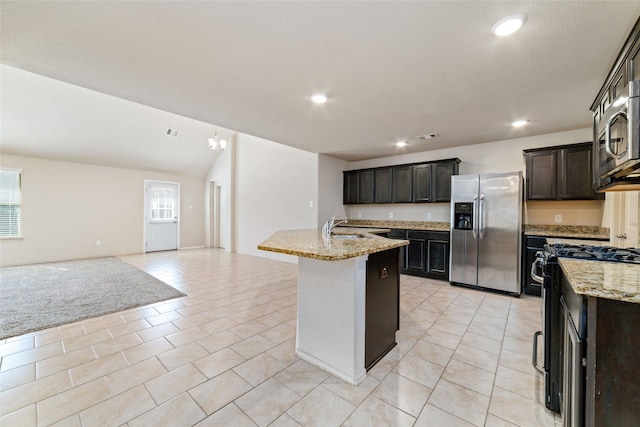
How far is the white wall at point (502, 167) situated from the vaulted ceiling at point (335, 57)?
46 centimetres

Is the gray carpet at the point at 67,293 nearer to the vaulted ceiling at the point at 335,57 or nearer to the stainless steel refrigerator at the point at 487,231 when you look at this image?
the vaulted ceiling at the point at 335,57

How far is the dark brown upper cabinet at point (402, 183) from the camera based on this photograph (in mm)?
4535

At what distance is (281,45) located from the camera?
1.82m

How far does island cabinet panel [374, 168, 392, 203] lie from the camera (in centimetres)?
520

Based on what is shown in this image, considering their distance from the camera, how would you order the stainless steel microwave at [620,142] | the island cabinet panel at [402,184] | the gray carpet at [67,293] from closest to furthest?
the stainless steel microwave at [620,142], the gray carpet at [67,293], the island cabinet panel at [402,184]

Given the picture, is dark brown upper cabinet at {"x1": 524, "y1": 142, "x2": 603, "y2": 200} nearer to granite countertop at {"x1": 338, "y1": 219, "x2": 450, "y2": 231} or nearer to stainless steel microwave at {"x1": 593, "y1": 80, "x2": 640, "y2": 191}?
granite countertop at {"x1": 338, "y1": 219, "x2": 450, "y2": 231}

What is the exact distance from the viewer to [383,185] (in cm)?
529

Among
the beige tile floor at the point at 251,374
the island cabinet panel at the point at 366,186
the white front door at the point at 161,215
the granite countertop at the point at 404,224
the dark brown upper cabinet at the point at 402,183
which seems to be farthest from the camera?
the white front door at the point at 161,215

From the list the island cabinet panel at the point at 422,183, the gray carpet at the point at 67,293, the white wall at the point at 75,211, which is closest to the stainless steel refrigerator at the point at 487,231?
the island cabinet panel at the point at 422,183

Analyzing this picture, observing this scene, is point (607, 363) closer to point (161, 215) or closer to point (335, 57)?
point (335, 57)

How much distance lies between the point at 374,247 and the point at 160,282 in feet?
12.9

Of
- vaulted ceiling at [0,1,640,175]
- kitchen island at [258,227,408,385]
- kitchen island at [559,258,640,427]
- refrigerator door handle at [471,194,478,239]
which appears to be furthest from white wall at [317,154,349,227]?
kitchen island at [559,258,640,427]

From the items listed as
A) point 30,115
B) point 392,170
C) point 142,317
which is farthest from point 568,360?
point 30,115

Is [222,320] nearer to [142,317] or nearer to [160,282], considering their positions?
[142,317]
